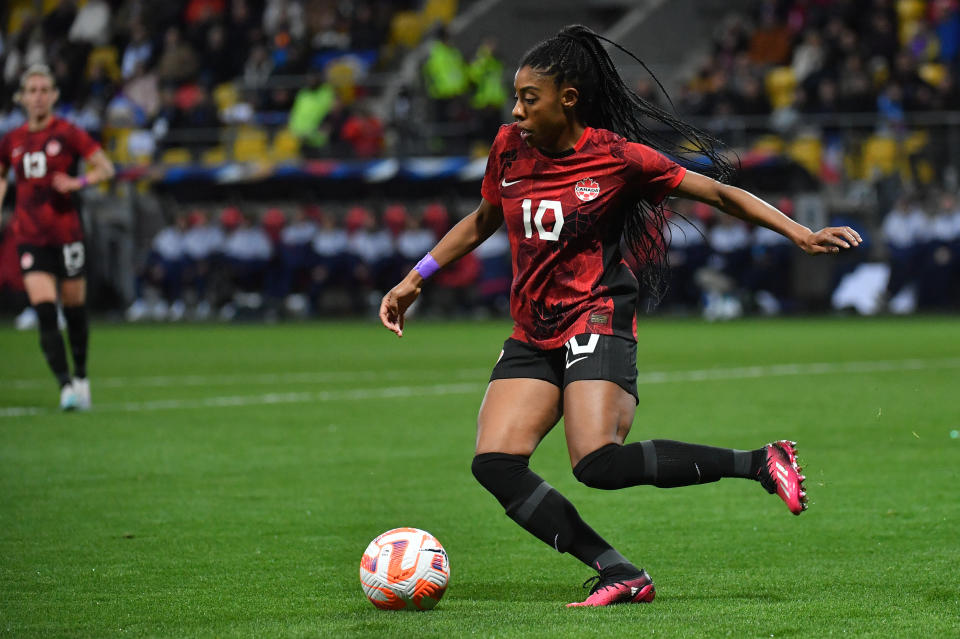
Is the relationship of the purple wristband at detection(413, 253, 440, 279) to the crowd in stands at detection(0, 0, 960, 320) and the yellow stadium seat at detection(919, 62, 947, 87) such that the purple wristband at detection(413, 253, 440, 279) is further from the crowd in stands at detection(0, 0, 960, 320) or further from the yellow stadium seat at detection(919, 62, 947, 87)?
the yellow stadium seat at detection(919, 62, 947, 87)

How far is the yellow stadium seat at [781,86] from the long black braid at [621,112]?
21274 millimetres

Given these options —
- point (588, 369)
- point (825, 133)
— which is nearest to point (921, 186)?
point (825, 133)

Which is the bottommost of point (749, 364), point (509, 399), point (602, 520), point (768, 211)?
point (749, 364)

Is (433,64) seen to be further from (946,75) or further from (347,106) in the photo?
(946,75)

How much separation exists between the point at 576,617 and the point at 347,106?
24.2 m

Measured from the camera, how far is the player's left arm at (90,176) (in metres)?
11.2

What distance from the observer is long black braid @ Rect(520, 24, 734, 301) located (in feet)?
17.7

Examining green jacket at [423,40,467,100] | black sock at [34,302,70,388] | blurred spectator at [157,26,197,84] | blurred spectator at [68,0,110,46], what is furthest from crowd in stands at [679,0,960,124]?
black sock at [34,302,70,388]

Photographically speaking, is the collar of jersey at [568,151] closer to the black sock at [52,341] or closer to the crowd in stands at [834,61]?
the black sock at [52,341]

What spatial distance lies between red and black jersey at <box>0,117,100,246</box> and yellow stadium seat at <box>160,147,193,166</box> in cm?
1735

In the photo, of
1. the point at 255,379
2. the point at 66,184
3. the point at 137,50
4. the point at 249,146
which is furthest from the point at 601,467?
the point at 137,50

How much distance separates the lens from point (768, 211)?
5.25 m

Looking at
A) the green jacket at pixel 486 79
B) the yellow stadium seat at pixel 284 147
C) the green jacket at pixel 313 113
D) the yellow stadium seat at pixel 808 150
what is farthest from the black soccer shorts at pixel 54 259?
the yellow stadium seat at pixel 284 147

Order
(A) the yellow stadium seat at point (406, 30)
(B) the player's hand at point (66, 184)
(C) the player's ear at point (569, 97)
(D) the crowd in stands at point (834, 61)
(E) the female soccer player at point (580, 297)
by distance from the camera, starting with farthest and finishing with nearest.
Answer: (A) the yellow stadium seat at point (406, 30) → (D) the crowd in stands at point (834, 61) → (B) the player's hand at point (66, 184) → (C) the player's ear at point (569, 97) → (E) the female soccer player at point (580, 297)
